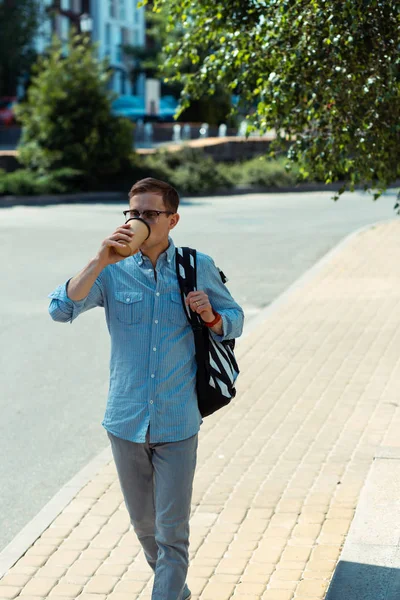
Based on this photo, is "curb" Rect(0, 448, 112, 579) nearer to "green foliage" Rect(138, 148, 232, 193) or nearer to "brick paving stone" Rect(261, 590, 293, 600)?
"brick paving stone" Rect(261, 590, 293, 600)

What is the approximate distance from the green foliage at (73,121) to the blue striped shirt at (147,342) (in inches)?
1121

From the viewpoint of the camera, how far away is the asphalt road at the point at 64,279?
24.2 feet

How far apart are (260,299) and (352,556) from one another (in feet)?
29.6

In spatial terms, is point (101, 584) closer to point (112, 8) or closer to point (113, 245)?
point (113, 245)

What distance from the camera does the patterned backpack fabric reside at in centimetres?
406

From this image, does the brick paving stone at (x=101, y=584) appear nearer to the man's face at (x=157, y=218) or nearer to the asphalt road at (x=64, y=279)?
the asphalt road at (x=64, y=279)

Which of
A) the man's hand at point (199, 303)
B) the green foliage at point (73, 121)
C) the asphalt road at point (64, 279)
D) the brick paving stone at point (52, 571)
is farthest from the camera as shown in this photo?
the green foliage at point (73, 121)

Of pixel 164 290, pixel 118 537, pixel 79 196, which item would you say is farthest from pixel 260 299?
pixel 79 196

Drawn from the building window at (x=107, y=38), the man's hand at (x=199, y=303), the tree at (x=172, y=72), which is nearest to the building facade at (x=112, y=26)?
the building window at (x=107, y=38)

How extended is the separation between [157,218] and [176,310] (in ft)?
1.18

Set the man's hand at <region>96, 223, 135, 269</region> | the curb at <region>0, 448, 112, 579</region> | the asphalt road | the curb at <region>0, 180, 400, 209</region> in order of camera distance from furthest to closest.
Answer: the curb at <region>0, 180, 400, 209</region>
the asphalt road
the curb at <region>0, 448, 112, 579</region>
the man's hand at <region>96, 223, 135, 269</region>

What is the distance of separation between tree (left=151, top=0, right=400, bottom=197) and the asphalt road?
2653mm

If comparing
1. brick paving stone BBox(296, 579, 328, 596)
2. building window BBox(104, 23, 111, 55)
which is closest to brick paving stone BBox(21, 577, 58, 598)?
brick paving stone BBox(296, 579, 328, 596)

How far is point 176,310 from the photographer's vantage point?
4.04m
